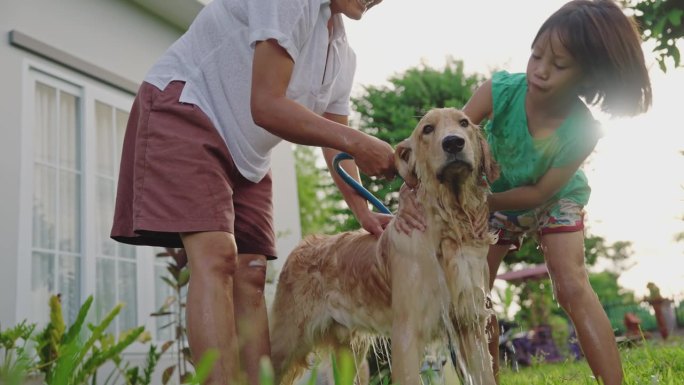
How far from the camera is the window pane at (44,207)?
221 inches

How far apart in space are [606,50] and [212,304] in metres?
1.97

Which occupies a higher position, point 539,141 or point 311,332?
point 539,141

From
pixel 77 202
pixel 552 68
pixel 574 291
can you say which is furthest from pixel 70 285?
pixel 552 68

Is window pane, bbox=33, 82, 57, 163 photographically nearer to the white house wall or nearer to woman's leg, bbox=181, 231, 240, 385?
the white house wall

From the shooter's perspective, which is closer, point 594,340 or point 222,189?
point 222,189

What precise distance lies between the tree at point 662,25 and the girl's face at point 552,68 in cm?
164

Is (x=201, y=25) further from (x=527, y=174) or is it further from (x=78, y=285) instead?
(x=78, y=285)

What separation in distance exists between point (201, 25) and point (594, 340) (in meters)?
2.09

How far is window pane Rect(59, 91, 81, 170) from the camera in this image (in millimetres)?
6051

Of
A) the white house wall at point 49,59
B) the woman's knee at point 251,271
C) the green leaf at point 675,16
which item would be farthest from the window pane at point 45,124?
the green leaf at point 675,16

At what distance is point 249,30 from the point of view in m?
2.53

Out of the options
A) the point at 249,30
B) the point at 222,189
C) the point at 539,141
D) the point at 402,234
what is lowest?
the point at 402,234

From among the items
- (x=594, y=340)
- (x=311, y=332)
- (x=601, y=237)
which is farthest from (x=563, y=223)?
(x=601, y=237)

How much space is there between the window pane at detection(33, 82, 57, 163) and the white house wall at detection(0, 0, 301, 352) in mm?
217
